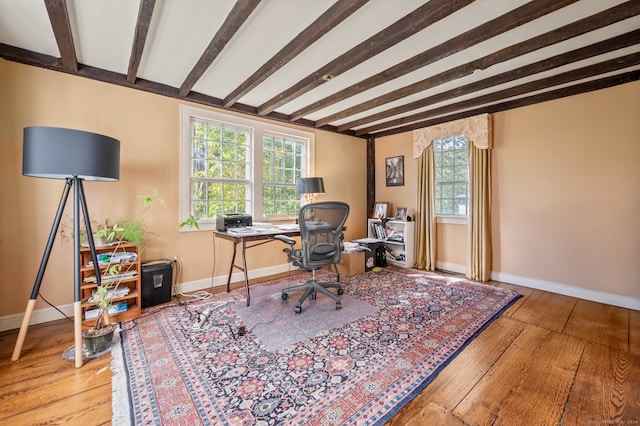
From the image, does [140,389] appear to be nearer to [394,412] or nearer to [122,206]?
[394,412]

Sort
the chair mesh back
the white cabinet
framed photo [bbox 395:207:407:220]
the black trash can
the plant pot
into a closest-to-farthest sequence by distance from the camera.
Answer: the plant pot
the chair mesh back
the black trash can
the white cabinet
framed photo [bbox 395:207:407:220]

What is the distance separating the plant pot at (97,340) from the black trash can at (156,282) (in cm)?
71

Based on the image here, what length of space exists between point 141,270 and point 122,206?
712 millimetres

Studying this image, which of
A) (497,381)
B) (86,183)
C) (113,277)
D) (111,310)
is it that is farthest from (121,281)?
(497,381)

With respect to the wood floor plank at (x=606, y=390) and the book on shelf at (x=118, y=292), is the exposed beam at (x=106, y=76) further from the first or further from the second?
the wood floor plank at (x=606, y=390)

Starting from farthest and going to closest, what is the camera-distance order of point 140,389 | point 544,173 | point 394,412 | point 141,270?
point 544,173 < point 141,270 < point 140,389 < point 394,412

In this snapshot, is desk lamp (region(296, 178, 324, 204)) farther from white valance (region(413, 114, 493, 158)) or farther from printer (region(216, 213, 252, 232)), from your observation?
white valance (region(413, 114, 493, 158))

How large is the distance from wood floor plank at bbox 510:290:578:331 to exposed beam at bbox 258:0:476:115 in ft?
8.55

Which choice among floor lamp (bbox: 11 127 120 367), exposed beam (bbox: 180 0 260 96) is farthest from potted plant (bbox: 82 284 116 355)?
exposed beam (bbox: 180 0 260 96)

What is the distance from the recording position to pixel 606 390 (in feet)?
4.94

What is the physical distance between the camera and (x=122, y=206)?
2.75 metres

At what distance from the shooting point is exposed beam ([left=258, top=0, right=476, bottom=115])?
1.65 m

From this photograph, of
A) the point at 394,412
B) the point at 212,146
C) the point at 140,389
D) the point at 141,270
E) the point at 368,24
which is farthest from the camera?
the point at 212,146

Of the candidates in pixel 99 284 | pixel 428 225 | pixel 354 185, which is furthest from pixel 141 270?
pixel 428 225
